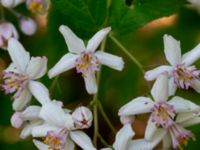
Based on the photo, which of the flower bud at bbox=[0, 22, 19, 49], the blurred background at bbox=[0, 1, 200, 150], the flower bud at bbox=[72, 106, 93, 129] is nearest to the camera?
the flower bud at bbox=[72, 106, 93, 129]

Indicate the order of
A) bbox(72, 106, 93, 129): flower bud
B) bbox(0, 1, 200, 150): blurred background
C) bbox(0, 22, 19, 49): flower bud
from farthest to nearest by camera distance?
bbox(0, 1, 200, 150): blurred background < bbox(0, 22, 19, 49): flower bud < bbox(72, 106, 93, 129): flower bud

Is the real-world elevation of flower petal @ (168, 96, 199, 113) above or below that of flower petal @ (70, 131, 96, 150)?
above

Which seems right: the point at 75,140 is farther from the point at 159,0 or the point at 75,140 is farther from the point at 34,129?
the point at 159,0

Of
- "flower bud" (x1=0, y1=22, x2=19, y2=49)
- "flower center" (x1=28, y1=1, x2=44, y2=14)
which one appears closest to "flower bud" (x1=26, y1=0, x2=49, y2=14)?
"flower center" (x1=28, y1=1, x2=44, y2=14)

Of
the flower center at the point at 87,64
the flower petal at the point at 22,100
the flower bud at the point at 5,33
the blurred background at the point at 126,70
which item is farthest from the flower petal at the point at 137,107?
the blurred background at the point at 126,70

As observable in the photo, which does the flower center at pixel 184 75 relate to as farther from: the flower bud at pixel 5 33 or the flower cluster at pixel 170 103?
the flower bud at pixel 5 33

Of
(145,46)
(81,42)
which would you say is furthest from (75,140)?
(145,46)

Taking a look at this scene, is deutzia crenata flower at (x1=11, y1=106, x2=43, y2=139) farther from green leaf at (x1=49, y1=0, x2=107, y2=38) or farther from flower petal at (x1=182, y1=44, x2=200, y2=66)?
flower petal at (x1=182, y1=44, x2=200, y2=66)
